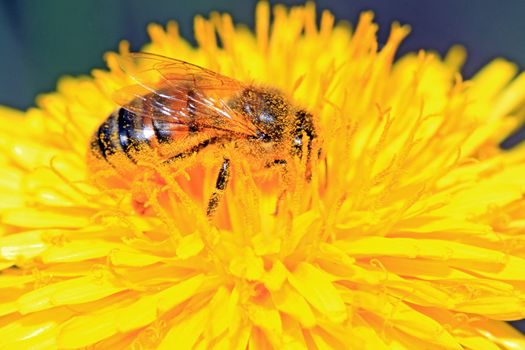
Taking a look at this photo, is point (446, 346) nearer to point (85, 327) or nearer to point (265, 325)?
point (265, 325)

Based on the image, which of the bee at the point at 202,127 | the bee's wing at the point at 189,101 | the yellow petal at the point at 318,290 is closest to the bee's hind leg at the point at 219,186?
the bee at the point at 202,127

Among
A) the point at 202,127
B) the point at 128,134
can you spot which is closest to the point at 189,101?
the point at 202,127

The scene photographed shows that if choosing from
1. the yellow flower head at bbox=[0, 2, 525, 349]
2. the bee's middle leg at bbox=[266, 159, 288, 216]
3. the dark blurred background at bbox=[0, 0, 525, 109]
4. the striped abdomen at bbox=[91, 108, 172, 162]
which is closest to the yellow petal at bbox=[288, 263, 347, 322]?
the yellow flower head at bbox=[0, 2, 525, 349]

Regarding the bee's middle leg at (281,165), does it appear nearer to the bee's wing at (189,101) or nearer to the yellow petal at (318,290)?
the bee's wing at (189,101)

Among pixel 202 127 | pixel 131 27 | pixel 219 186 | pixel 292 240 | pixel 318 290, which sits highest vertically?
pixel 131 27

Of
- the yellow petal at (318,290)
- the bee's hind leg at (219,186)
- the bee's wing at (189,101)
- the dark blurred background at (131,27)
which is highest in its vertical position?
the dark blurred background at (131,27)

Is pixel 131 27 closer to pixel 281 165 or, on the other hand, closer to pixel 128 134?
pixel 128 134

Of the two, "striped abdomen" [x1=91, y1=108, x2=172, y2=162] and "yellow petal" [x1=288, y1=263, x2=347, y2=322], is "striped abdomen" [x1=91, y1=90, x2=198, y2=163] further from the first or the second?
"yellow petal" [x1=288, y1=263, x2=347, y2=322]
